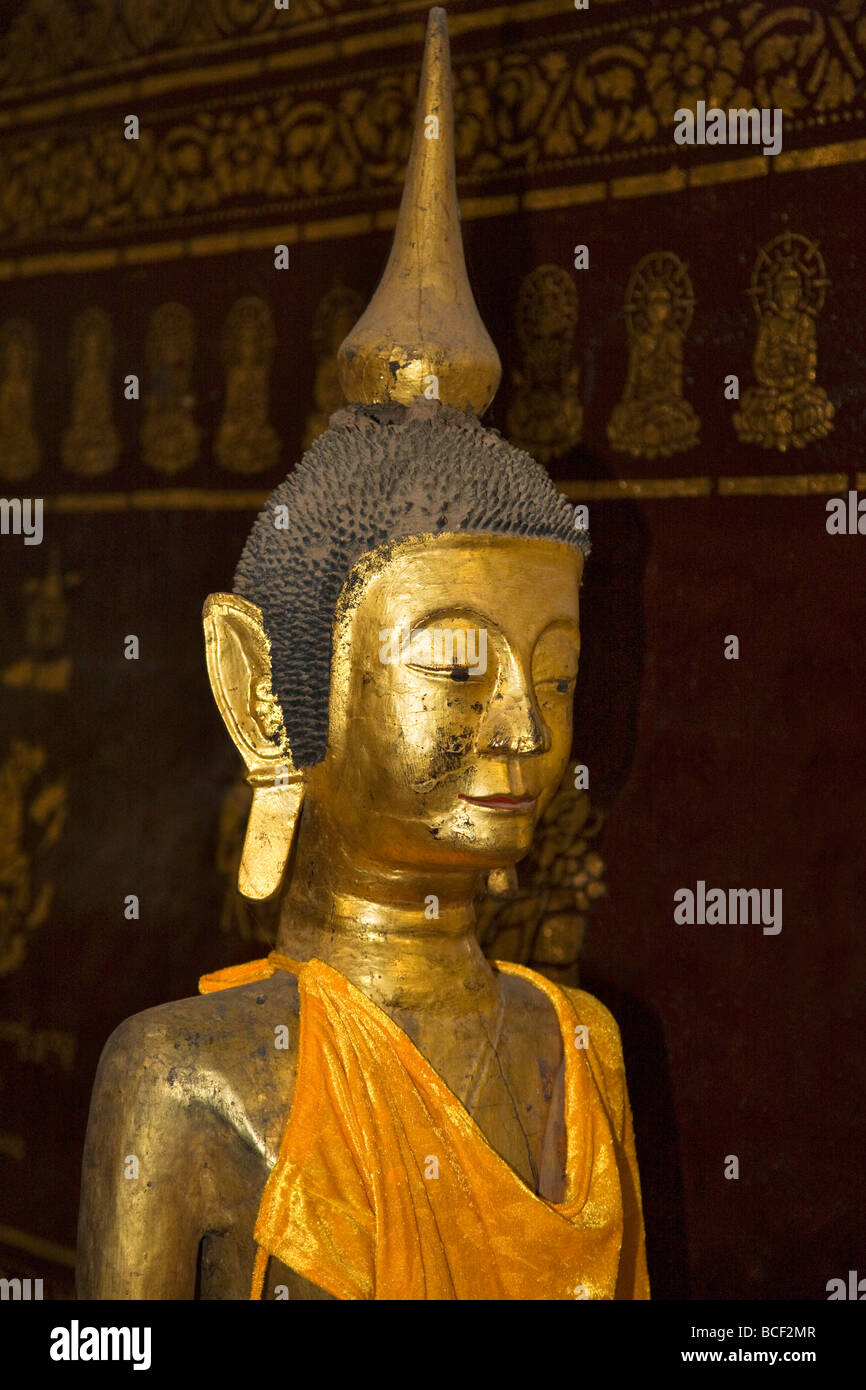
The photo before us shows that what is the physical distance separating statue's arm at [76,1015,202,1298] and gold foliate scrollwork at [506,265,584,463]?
1.62 meters

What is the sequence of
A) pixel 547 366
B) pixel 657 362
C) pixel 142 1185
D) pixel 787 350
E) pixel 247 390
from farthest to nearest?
1. pixel 247 390
2. pixel 547 366
3. pixel 657 362
4. pixel 787 350
5. pixel 142 1185

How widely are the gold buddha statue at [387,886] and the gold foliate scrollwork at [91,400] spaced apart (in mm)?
1567

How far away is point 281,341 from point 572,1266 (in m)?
2.07

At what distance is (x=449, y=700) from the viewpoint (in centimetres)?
220

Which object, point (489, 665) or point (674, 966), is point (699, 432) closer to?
point (674, 966)

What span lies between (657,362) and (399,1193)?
172 cm

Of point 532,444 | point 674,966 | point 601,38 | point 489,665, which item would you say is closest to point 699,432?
point 532,444

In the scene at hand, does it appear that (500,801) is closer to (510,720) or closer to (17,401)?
(510,720)

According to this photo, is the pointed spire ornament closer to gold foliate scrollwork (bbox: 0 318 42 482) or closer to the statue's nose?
the statue's nose

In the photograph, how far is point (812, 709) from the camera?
319 centimetres

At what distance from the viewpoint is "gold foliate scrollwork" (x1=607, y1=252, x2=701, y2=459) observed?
327cm

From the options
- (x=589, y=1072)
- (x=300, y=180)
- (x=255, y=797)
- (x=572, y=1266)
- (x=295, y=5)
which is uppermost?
(x=295, y=5)

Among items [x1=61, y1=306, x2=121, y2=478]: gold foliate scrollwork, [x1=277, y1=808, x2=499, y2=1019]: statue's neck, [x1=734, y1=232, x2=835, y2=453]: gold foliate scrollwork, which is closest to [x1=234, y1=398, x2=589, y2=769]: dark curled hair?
[x1=277, y1=808, x2=499, y2=1019]: statue's neck

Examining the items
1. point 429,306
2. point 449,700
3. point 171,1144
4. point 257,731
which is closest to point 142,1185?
point 171,1144
